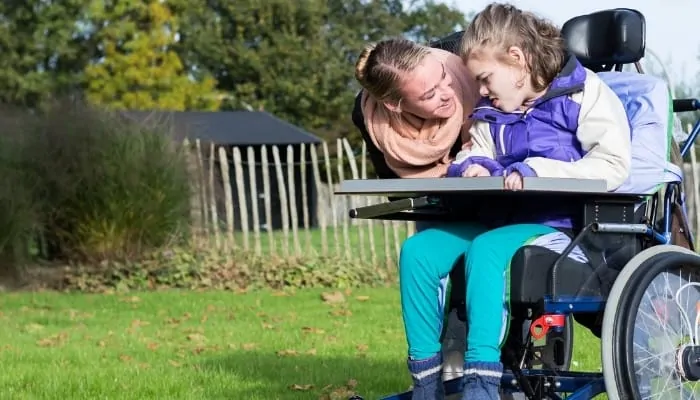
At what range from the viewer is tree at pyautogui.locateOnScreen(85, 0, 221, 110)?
1512 inches

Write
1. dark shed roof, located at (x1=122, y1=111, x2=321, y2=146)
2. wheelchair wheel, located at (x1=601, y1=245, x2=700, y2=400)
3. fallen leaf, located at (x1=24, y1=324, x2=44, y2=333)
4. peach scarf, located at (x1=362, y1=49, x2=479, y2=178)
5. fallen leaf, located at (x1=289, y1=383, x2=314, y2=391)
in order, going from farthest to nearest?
1. dark shed roof, located at (x1=122, y1=111, x2=321, y2=146)
2. fallen leaf, located at (x1=24, y1=324, x2=44, y2=333)
3. fallen leaf, located at (x1=289, y1=383, x2=314, y2=391)
4. peach scarf, located at (x1=362, y1=49, x2=479, y2=178)
5. wheelchair wheel, located at (x1=601, y1=245, x2=700, y2=400)

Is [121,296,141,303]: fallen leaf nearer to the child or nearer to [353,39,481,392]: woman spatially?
[353,39,481,392]: woman

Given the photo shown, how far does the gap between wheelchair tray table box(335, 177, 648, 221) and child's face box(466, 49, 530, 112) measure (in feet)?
1.01

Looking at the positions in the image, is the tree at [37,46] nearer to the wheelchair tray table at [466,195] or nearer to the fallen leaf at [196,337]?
Answer: the fallen leaf at [196,337]

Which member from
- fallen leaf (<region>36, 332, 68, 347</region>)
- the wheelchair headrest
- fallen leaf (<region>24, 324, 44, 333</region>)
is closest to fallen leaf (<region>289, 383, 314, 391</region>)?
the wheelchair headrest

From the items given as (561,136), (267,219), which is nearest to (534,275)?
(561,136)

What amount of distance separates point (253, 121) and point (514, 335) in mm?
31285

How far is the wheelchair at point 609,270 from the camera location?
10.5 ft

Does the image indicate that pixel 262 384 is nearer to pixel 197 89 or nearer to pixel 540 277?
pixel 540 277

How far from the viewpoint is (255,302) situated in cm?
987

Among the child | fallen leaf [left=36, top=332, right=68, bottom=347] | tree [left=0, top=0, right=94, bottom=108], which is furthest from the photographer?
tree [left=0, top=0, right=94, bottom=108]

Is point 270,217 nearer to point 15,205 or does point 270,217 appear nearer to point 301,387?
point 15,205

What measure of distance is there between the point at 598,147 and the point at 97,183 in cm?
894

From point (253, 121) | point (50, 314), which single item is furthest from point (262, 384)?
point (253, 121)
